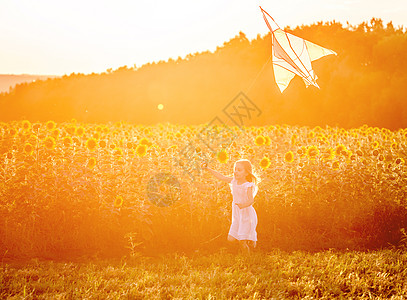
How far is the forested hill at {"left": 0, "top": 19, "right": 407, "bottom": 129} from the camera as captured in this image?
17109 millimetres

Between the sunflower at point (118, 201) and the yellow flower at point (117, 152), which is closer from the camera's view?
the sunflower at point (118, 201)

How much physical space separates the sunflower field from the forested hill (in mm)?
8822

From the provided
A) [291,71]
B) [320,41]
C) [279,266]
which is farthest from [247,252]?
[320,41]

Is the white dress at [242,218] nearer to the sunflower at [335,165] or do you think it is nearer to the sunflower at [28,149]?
the sunflower at [335,165]

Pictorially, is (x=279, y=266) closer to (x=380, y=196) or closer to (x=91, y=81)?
(x=380, y=196)

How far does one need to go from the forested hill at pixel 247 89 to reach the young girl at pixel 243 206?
10.2 meters

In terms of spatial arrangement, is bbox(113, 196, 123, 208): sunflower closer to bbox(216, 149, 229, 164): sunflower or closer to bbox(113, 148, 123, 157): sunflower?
bbox(113, 148, 123, 157): sunflower

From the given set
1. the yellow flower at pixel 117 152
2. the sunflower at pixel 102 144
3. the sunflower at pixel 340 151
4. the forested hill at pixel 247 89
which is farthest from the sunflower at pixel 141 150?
the forested hill at pixel 247 89

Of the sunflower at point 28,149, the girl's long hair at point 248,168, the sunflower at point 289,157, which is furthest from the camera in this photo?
the sunflower at point 289,157

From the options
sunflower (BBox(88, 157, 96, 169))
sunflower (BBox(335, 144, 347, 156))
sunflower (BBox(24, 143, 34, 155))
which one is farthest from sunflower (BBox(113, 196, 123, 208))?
sunflower (BBox(335, 144, 347, 156))

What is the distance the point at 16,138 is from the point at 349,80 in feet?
46.8

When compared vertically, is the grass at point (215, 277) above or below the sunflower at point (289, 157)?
below

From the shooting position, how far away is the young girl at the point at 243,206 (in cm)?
548

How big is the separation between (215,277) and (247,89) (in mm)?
15551
